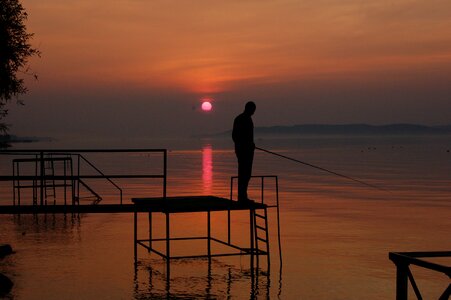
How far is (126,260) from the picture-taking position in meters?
20.3

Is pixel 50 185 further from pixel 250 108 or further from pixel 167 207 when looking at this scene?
pixel 250 108

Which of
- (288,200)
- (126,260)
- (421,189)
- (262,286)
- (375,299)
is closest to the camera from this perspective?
(375,299)

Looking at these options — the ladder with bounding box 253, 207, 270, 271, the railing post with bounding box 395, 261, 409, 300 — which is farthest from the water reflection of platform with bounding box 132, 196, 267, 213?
the railing post with bounding box 395, 261, 409, 300

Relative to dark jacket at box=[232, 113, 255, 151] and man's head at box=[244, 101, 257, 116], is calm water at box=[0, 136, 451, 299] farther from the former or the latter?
man's head at box=[244, 101, 257, 116]

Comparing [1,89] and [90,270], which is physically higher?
[1,89]

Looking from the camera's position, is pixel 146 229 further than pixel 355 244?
Yes

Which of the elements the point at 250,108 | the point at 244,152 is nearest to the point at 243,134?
the point at 244,152

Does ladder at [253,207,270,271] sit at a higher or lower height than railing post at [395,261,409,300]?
lower

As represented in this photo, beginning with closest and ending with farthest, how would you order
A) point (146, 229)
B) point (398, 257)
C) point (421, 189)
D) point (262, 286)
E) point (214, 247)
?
point (398, 257) → point (262, 286) → point (214, 247) → point (146, 229) → point (421, 189)

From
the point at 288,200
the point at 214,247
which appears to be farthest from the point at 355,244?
the point at 288,200

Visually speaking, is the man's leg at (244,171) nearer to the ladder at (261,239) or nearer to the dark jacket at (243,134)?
the dark jacket at (243,134)

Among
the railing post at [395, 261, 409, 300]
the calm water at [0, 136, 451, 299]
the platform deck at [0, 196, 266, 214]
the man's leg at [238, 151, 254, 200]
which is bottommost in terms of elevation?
the calm water at [0, 136, 451, 299]

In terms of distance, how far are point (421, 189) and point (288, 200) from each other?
12301 millimetres

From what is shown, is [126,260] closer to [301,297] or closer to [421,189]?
[301,297]
